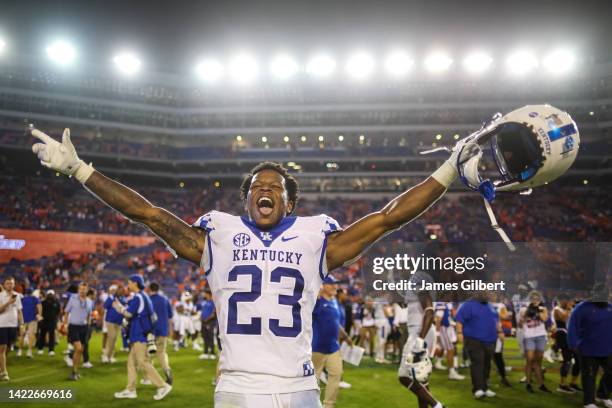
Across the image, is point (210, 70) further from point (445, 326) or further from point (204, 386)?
point (204, 386)

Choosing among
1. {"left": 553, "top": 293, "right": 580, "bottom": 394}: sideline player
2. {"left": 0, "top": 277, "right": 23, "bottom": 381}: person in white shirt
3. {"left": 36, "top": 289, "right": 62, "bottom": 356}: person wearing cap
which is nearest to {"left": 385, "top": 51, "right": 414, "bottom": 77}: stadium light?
{"left": 553, "top": 293, "right": 580, "bottom": 394}: sideline player

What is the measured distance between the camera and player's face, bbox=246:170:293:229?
307cm

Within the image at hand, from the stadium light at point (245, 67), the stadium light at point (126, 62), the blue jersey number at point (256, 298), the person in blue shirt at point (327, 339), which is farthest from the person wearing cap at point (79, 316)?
the stadium light at point (126, 62)

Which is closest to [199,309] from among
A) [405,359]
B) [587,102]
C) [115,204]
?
[405,359]

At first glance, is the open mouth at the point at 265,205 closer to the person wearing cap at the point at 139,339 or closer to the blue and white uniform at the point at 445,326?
the person wearing cap at the point at 139,339

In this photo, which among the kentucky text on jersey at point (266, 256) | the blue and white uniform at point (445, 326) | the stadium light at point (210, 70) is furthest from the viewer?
the stadium light at point (210, 70)

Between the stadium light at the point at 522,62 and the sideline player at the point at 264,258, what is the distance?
4299cm

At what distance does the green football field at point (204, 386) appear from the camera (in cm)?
928

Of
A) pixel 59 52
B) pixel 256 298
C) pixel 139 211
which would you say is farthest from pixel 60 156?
pixel 59 52

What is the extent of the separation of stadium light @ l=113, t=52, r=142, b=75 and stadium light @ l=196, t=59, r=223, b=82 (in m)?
5.36

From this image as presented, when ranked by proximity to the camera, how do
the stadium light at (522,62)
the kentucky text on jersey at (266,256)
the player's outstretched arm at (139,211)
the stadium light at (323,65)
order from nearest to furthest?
the kentucky text on jersey at (266,256), the player's outstretched arm at (139,211), the stadium light at (522,62), the stadium light at (323,65)

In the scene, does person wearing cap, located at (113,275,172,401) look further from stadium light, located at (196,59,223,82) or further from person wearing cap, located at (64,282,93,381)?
stadium light, located at (196,59,223,82)

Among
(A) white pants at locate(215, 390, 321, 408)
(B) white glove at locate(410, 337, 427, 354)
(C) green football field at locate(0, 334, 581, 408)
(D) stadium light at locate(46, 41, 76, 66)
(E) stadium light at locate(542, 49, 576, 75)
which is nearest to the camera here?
(A) white pants at locate(215, 390, 321, 408)

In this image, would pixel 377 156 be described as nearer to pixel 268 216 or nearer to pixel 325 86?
pixel 325 86
